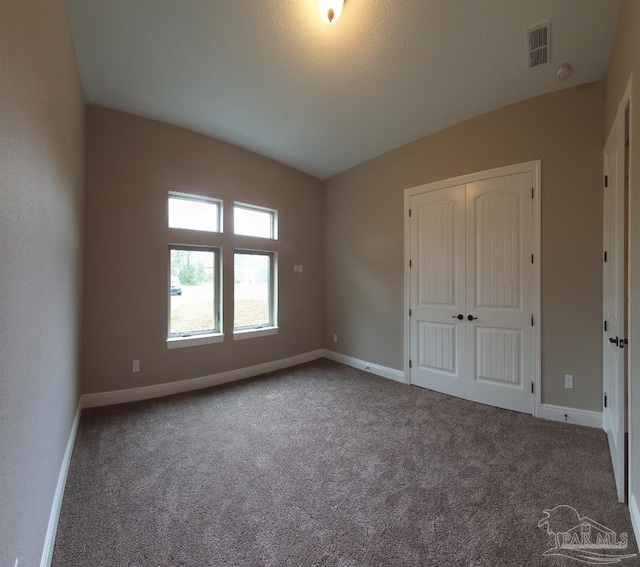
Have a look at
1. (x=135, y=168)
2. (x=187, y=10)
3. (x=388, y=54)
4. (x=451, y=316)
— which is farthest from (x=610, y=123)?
(x=135, y=168)

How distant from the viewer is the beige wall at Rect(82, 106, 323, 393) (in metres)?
2.88

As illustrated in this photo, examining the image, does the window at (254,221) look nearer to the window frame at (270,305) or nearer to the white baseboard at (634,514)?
the window frame at (270,305)

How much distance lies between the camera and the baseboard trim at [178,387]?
289 centimetres

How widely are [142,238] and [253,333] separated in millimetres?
1745

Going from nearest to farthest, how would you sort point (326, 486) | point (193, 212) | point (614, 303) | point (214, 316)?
point (326, 486) → point (614, 303) → point (193, 212) → point (214, 316)

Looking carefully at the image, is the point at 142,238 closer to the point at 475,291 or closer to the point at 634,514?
the point at 475,291

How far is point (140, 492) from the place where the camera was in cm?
172

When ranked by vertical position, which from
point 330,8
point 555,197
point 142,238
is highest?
point 330,8

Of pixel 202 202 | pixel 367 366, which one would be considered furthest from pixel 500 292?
pixel 202 202

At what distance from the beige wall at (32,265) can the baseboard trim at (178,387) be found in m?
0.95

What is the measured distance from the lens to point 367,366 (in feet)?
13.2

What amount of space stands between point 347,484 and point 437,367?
76.8 inches

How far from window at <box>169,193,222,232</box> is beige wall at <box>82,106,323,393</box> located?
4.8 inches

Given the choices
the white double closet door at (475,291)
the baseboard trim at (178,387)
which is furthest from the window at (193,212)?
the white double closet door at (475,291)
